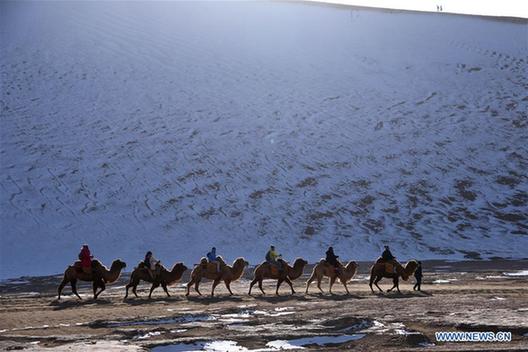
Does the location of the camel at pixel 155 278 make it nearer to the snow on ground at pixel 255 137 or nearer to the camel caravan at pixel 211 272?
the camel caravan at pixel 211 272

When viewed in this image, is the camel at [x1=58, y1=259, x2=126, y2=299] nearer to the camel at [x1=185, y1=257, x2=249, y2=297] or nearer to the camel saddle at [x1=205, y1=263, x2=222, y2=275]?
the camel at [x1=185, y1=257, x2=249, y2=297]

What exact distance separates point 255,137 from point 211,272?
93.3ft

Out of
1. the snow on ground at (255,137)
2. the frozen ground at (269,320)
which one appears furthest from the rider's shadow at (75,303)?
the snow on ground at (255,137)

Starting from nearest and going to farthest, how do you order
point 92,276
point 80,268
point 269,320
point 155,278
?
point 269,320, point 80,268, point 92,276, point 155,278

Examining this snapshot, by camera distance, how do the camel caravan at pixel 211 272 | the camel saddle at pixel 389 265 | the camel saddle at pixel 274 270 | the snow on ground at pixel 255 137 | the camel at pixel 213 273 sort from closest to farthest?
the camel caravan at pixel 211 272, the camel at pixel 213 273, the camel saddle at pixel 274 270, the camel saddle at pixel 389 265, the snow on ground at pixel 255 137

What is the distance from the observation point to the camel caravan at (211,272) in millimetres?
25875

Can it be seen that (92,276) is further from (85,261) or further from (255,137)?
(255,137)

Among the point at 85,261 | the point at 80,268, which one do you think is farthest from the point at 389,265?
the point at 80,268

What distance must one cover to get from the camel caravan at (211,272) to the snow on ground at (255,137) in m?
12.6

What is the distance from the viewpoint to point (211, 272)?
26.9 meters

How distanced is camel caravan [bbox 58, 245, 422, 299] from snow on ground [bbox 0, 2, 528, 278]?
12642mm

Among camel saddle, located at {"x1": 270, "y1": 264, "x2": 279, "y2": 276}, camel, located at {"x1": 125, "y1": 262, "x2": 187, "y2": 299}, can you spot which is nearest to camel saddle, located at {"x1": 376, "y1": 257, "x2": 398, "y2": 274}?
camel saddle, located at {"x1": 270, "y1": 264, "x2": 279, "y2": 276}

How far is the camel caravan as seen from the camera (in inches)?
1019

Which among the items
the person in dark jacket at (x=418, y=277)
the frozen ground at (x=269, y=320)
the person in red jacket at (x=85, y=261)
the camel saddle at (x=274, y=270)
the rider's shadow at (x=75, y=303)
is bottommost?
the frozen ground at (x=269, y=320)
